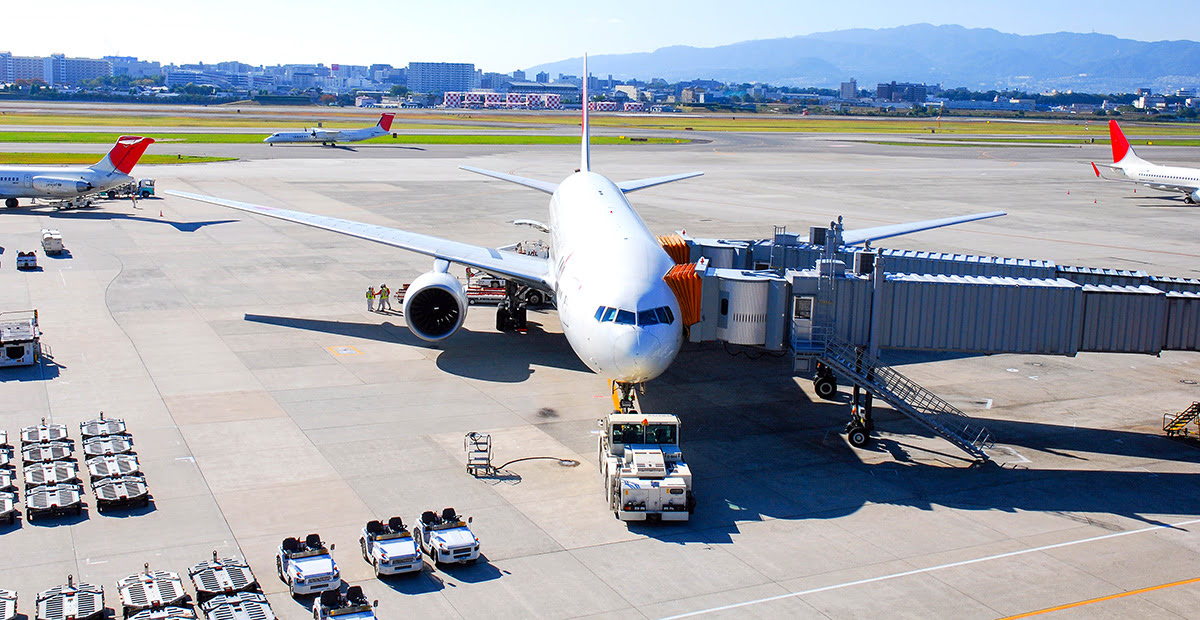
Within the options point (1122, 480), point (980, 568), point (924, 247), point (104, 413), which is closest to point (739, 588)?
point (980, 568)

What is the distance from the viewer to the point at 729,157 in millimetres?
126312

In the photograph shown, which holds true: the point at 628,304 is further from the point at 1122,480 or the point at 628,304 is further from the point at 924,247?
the point at 924,247

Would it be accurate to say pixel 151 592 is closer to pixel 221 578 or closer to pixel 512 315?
pixel 221 578

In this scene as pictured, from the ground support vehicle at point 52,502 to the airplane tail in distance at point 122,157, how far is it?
50500 mm

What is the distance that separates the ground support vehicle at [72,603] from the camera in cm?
1623

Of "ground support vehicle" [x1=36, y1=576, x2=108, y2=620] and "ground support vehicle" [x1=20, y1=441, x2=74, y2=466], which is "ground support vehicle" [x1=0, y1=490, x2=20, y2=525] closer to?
"ground support vehicle" [x1=20, y1=441, x2=74, y2=466]

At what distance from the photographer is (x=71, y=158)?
94.5 meters

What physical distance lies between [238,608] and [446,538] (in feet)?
13.2

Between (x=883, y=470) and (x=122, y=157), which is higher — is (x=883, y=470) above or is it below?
below

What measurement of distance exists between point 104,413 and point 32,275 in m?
22.0

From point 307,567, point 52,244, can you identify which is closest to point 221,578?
point 307,567

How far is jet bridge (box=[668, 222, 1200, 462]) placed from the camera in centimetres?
2550

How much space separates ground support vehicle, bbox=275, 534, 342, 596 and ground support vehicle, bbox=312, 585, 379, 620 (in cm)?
49

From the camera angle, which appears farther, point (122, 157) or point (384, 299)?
point (122, 157)
